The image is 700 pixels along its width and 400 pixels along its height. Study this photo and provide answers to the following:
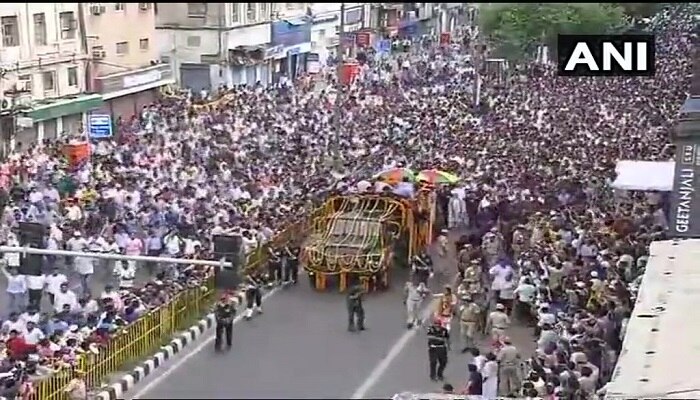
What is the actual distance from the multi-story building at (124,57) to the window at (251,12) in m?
0.91

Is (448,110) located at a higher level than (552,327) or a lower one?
higher

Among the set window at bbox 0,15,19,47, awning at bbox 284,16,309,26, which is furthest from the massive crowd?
awning at bbox 284,16,309,26

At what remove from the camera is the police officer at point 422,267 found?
27.9 ft

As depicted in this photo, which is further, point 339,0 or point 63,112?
point 339,0

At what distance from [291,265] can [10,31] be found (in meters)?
2.76

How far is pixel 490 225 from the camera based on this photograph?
9.27m

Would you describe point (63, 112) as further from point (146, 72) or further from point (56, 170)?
point (146, 72)

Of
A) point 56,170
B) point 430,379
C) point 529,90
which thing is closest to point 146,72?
point 56,170

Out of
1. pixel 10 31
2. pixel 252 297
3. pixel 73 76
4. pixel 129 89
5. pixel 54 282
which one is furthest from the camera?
pixel 129 89

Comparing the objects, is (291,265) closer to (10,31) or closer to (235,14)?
(10,31)

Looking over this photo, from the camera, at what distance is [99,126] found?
32.9 ft

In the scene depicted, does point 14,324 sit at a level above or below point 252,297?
above

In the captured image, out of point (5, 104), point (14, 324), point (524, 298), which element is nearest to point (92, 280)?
point (14, 324)

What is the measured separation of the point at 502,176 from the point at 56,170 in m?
3.31
